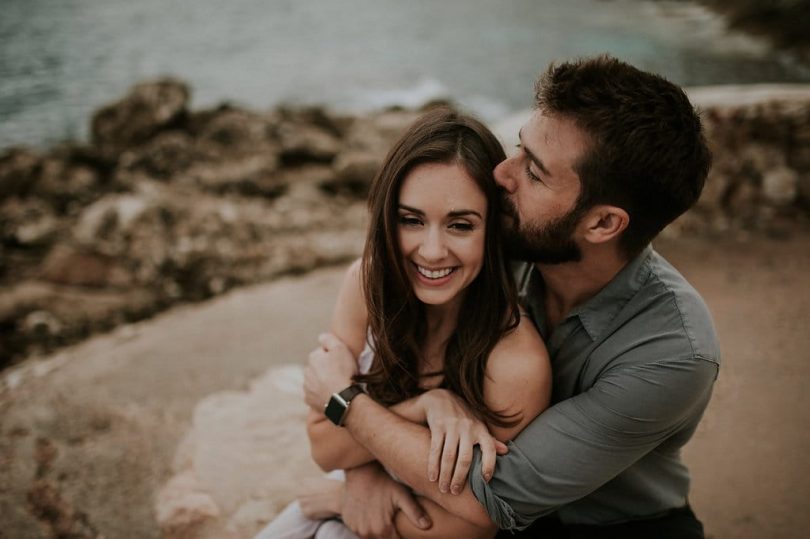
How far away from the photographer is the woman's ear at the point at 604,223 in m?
2.33

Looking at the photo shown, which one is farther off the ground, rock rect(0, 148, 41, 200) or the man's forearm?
the man's forearm

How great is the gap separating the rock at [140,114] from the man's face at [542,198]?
35.0ft

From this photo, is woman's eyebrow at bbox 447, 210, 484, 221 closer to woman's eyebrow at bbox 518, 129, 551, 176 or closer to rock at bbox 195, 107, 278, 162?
woman's eyebrow at bbox 518, 129, 551, 176

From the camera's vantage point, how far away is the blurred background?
354cm

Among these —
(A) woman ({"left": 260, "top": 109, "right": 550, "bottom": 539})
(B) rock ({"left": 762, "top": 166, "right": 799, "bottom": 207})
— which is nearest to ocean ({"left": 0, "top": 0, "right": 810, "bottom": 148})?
(B) rock ({"left": 762, "top": 166, "right": 799, "bottom": 207})

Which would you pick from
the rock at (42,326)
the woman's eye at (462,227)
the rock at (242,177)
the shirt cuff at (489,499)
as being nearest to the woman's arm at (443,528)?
the shirt cuff at (489,499)

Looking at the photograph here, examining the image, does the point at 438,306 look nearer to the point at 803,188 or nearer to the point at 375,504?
the point at 375,504

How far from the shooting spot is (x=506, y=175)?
2.34 metres

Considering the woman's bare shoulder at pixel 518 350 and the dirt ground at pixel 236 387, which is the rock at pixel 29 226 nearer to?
the dirt ground at pixel 236 387

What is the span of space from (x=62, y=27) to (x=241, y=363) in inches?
941

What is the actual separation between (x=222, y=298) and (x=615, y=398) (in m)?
4.73

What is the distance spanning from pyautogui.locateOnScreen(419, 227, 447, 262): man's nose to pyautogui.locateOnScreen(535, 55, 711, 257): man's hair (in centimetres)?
60

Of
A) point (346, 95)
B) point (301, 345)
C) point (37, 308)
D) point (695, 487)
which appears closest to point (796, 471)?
point (695, 487)

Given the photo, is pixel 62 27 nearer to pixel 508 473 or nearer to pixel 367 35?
pixel 367 35
